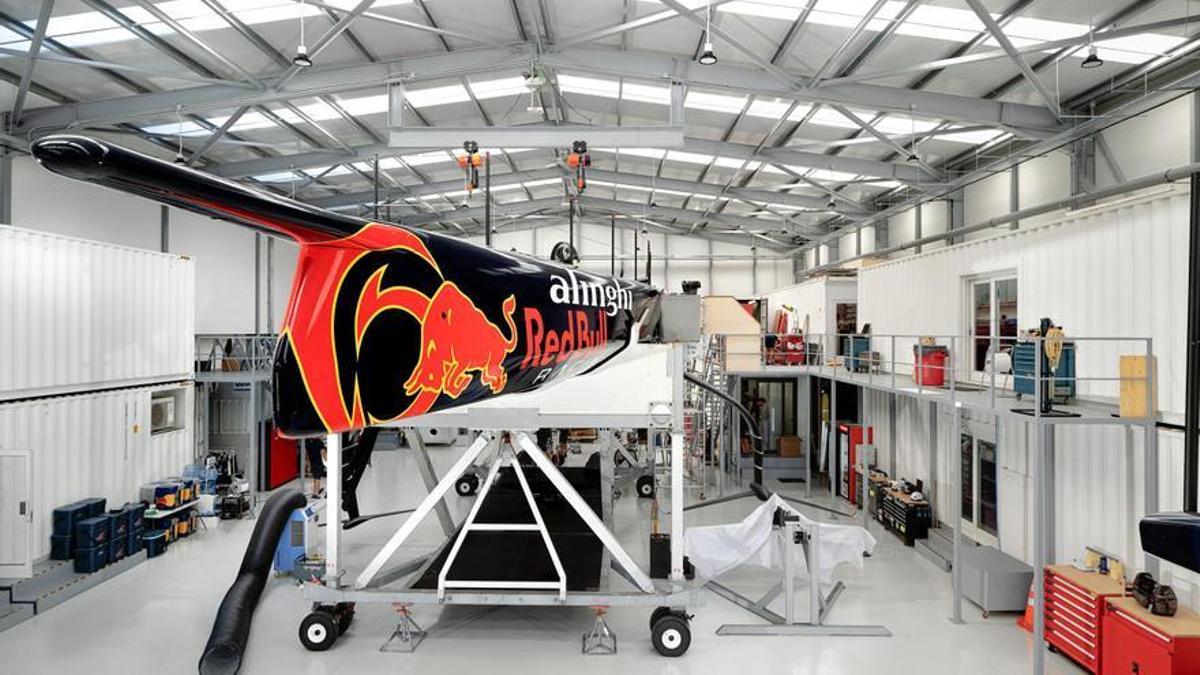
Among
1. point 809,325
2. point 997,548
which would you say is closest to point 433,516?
point 997,548

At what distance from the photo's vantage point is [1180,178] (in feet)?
24.9

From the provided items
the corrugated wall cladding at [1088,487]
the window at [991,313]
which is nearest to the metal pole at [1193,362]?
the corrugated wall cladding at [1088,487]

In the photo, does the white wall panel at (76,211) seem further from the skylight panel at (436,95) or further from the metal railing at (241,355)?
the skylight panel at (436,95)

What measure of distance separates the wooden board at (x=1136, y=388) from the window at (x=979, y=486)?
376 cm

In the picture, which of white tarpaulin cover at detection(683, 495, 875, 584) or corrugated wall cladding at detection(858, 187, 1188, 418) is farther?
white tarpaulin cover at detection(683, 495, 875, 584)

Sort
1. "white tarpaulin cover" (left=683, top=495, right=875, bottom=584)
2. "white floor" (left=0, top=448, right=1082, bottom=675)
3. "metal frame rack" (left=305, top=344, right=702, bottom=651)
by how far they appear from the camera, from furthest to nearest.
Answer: "white tarpaulin cover" (left=683, top=495, right=875, bottom=584)
"white floor" (left=0, top=448, right=1082, bottom=675)
"metal frame rack" (left=305, top=344, right=702, bottom=651)

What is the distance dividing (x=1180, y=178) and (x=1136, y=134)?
3.30 m

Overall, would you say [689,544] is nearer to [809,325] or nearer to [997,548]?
[997,548]

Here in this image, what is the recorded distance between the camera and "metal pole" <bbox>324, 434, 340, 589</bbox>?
312 inches

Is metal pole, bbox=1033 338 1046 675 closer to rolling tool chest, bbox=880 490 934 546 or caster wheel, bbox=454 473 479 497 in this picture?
rolling tool chest, bbox=880 490 934 546

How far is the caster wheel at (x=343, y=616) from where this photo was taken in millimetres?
8188

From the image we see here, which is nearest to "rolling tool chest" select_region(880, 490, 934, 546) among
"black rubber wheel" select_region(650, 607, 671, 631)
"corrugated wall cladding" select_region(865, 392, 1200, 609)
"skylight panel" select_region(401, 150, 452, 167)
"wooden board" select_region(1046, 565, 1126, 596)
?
"corrugated wall cladding" select_region(865, 392, 1200, 609)

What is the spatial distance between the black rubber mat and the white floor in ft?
2.36

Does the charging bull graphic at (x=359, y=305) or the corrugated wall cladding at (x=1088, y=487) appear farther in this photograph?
the corrugated wall cladding at (x=1088, y=487)
